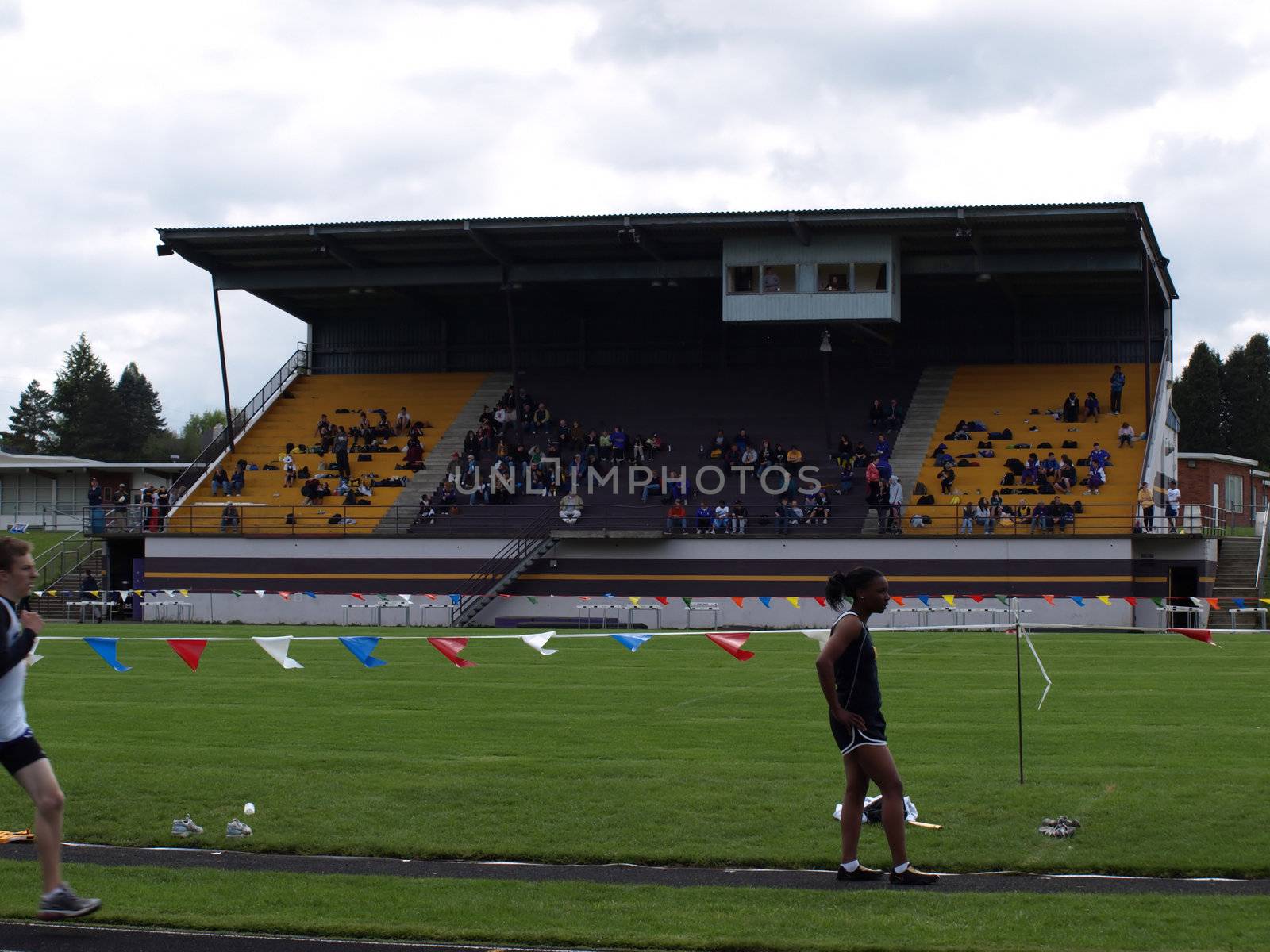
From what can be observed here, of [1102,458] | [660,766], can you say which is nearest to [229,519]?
[1102,458]

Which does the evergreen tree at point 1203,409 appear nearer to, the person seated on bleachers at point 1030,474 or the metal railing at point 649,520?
the metal railing at point 649,520

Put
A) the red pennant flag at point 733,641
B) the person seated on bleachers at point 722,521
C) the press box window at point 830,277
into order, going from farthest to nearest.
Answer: the press box window at point 830,277, the person seated on bleachers at point 722,521, the red pennant flag at point 733,641

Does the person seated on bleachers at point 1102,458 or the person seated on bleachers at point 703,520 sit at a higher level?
the person seated on bleachers at point 1102,458

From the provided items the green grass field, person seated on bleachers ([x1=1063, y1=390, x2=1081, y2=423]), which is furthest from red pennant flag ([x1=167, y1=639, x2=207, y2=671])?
person seated on bleachers ([x1=1063, y1=390, x2=1081, y2=423])

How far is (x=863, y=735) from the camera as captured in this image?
30.9 ft

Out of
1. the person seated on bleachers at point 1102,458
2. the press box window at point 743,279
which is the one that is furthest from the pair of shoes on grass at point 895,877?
the press box window at point 743,279

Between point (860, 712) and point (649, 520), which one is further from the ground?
point (649, 520)

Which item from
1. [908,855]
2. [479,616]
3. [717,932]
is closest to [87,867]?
[717,932]

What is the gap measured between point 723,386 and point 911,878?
141ft

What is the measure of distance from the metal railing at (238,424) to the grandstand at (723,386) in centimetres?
20

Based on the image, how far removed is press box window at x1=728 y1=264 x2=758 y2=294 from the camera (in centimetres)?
4691

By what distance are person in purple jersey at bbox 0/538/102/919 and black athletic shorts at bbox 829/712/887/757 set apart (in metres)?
4.74

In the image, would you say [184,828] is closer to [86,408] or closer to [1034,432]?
[1034,432]

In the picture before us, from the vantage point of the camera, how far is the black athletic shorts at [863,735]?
9422 millimetres
